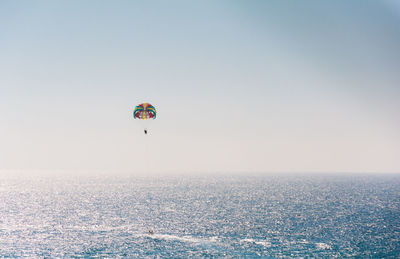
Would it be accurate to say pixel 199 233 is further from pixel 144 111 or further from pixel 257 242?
pixel 144 111

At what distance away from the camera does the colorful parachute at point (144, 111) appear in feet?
237

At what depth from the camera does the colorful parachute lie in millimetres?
72094

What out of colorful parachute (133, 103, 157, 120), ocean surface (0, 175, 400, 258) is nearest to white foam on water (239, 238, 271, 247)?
ocean surface (0, 175, 400, 258)

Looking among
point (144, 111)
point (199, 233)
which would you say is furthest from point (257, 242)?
point (144, 111)

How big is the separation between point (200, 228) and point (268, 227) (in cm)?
2037

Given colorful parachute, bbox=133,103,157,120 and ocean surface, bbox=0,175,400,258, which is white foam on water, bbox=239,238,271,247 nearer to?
ocean surface, bbox=0,175,400,258

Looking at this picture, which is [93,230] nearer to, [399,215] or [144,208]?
[144,208]

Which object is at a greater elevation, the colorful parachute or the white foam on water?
the colorful parachute

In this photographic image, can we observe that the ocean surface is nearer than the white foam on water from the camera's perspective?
Yes

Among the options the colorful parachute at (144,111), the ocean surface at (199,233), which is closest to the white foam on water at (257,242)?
the ocean surface at (199,233)

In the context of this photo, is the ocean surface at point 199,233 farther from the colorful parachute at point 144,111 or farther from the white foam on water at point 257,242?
the colorful parachute at point 144,111

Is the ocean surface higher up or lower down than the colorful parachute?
lower down

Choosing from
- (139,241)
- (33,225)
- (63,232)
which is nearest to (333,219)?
(139,241)

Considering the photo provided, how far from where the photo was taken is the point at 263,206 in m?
140
